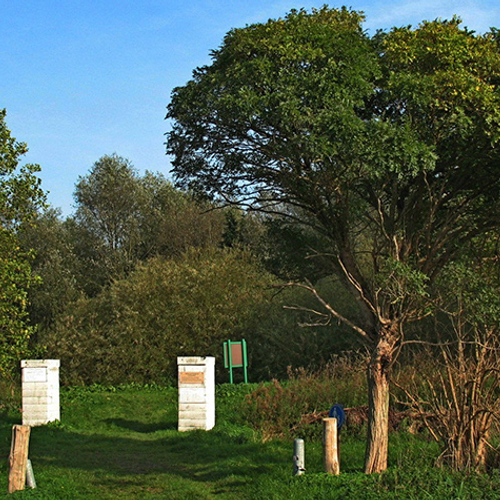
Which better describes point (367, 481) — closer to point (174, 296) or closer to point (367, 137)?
point (367, 137)

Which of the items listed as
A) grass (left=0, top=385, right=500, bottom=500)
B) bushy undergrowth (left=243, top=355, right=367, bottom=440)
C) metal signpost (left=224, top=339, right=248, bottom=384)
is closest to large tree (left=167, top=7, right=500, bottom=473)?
grass (left=0, top=385, right=500, bottom=500)

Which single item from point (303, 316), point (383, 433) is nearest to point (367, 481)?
point (383, 433)

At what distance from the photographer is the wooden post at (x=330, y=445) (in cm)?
845

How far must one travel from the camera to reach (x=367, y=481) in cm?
803

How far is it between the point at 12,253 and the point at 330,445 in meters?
8.46

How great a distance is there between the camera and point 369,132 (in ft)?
24.8

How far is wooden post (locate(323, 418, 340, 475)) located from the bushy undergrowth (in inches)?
117

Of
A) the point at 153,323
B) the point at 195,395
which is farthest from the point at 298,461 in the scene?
the point at 153,323

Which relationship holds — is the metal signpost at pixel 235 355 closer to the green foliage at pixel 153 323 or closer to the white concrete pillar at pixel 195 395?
the green foliage at pixel 153 323

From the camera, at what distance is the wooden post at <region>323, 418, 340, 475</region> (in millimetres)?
8445

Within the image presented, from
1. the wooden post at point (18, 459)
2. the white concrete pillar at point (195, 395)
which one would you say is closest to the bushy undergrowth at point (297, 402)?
the white concrete pillar at point (195, 395)

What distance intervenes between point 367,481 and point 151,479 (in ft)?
10.3

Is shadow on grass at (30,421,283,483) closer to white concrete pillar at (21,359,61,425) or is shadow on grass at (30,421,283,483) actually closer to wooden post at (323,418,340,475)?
white concrete pillar at (21,359,61,425)

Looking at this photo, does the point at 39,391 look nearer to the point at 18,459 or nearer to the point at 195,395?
the point at 195,395
